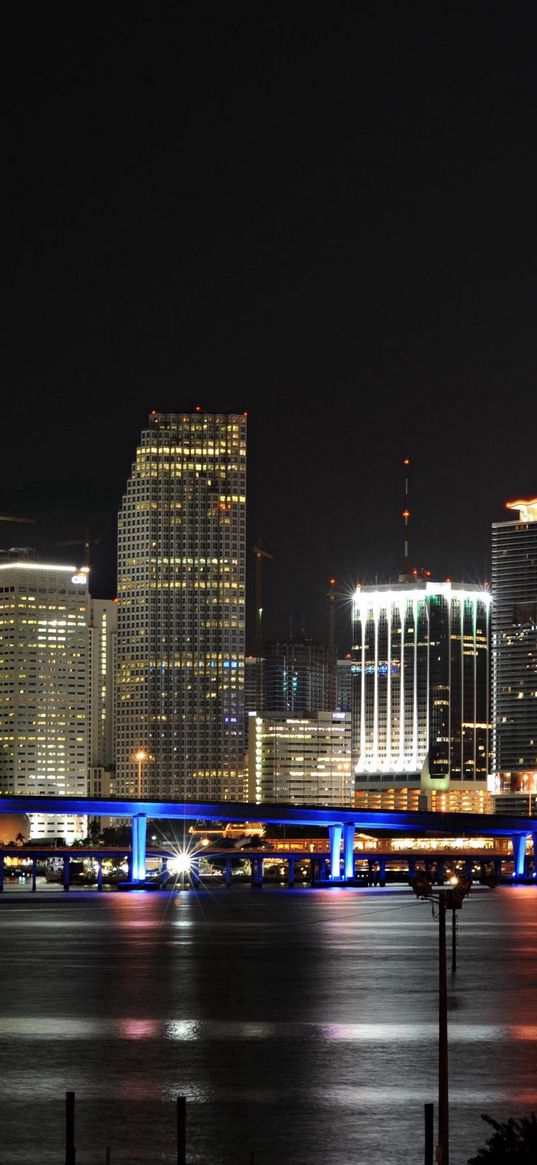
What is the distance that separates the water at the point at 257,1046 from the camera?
143 feet

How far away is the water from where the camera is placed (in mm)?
43562

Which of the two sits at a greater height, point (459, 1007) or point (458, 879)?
point (458, 879)

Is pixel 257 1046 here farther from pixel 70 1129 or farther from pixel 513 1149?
pixel 513 1149

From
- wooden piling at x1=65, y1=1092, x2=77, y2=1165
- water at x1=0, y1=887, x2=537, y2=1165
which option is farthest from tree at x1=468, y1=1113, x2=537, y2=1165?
water at x1=0, y1=887, x2=537, y2=1165

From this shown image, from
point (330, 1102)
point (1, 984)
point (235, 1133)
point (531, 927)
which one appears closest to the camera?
point (235, 1133)

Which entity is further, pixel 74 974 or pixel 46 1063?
pixel 74 974

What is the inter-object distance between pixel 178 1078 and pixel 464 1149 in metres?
12.9

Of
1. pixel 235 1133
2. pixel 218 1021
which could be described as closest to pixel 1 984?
pixel 218 1021

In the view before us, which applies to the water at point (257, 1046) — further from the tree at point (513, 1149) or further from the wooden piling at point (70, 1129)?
the tree at point (513, 1149)

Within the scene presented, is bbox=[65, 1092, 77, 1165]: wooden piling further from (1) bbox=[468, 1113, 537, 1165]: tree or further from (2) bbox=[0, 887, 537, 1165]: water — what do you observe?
(1) bbox=[468, 1113, 537, 1165]: tree

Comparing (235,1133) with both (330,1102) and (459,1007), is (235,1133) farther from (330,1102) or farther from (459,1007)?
(459,1007)

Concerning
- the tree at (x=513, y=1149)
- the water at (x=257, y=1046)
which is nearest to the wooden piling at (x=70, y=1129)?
the water at (x=257, y=1046)

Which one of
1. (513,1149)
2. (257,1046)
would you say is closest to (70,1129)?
(513,1149)

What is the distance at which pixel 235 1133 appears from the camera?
44062mm
